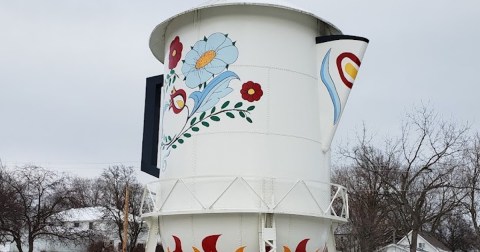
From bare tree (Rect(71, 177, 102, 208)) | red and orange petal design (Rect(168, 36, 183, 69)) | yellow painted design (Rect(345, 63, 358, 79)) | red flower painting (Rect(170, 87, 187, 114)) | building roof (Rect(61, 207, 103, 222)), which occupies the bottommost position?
building roof (Rect(61, 207, 103, 222))

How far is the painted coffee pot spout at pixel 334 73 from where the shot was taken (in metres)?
15.7

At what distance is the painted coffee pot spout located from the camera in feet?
51.5

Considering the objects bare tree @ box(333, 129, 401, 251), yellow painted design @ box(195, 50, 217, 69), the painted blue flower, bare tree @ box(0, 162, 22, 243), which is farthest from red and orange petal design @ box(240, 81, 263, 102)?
bare tree @ box(0, 162, 22, 243)

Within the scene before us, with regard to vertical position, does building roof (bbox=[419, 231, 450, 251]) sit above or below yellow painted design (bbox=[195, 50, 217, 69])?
below

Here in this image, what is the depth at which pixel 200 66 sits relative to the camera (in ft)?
49.8

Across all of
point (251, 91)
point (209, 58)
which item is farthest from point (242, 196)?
point (209, 58)

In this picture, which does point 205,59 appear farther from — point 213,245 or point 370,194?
point 370,194

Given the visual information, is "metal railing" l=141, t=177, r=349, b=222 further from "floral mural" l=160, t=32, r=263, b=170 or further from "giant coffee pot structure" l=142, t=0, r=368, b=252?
"floral mural" l=160, t=32, r=263, b=170

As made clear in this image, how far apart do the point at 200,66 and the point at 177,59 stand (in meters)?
1.04

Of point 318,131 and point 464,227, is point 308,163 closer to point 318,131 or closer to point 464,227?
point 318,131

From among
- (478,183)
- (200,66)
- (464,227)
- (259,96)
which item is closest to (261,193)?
(259,96)

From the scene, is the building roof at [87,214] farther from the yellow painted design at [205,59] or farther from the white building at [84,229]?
the yellow painted design at [205,59]

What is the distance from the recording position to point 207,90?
14898 millimetres

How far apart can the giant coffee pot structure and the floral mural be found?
0.09 feet
